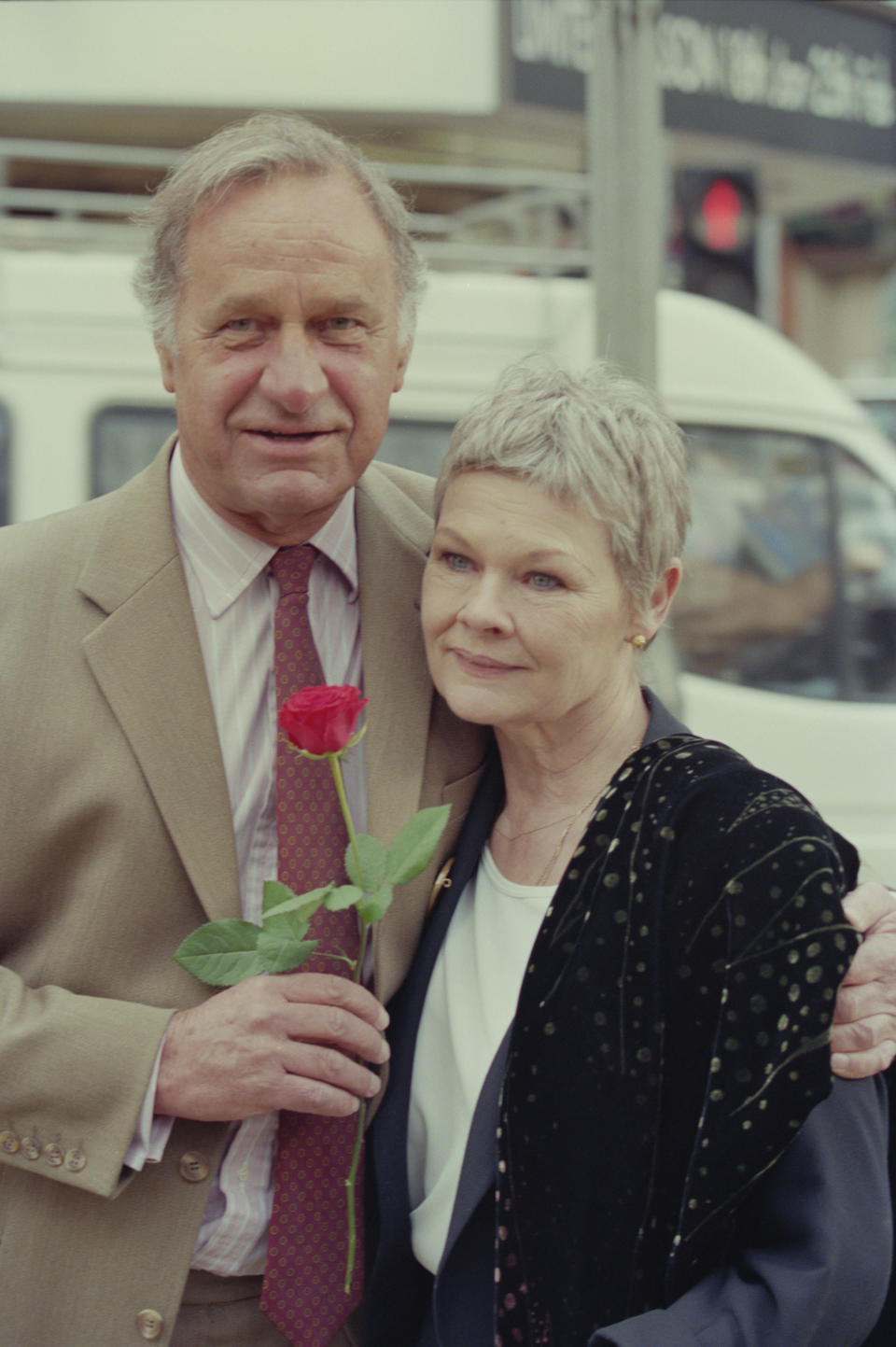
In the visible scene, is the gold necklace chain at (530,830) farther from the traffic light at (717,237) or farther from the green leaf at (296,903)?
the traffic light at (717,237)

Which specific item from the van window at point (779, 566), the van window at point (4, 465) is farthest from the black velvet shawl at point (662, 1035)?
the van window at point (779, 566)

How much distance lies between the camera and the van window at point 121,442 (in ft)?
14.0

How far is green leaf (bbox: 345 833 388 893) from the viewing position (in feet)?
4.97

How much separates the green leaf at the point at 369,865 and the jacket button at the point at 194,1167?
40cm

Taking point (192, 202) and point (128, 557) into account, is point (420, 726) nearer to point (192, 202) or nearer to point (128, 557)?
point (128, 557)

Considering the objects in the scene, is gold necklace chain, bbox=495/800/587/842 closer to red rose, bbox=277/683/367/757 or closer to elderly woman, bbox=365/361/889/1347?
elderly woman, bbox=365/361/889/1347

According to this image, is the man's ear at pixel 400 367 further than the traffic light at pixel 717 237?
No

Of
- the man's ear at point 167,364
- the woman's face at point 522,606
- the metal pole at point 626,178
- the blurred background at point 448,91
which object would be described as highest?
the blurred background at point 448,91

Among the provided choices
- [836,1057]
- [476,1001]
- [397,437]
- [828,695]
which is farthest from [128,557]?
[828,695]

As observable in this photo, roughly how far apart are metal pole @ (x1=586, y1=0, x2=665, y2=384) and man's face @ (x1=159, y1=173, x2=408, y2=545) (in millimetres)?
1324

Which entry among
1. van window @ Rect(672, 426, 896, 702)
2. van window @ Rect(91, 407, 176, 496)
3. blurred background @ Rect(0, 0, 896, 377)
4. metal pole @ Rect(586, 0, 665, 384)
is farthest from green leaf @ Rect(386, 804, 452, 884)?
van window @ Rect(672, 426, 896, 702)

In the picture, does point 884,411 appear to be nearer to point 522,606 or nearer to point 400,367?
point 400,367

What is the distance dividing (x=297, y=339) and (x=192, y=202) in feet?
0.69

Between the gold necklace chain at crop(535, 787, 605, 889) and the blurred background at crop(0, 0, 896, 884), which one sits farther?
the blurred background at crop(0, 0, 896, 884)
